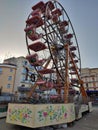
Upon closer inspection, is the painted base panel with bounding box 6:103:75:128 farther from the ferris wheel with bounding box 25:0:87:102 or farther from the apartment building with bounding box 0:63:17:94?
the apartment building with bounding box 0:63:17:94

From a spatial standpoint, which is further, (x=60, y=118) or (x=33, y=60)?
(x=33, y=60)

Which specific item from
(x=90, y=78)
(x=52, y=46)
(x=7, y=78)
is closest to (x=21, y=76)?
(x=7, y=78)

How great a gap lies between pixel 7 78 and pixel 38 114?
24144 mm

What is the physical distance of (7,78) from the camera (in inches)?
1260

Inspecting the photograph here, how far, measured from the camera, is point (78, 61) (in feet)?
74.2

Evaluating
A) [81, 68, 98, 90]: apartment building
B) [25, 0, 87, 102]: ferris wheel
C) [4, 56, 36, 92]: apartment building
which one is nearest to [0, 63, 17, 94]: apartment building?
[4, 56, 36, 92]: apartment building

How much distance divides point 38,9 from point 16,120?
1294 cm

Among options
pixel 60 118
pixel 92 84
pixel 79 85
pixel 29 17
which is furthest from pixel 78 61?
pixel 92 84

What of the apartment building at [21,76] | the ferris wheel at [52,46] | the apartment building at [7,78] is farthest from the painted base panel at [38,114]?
the apartment building at [21,76]

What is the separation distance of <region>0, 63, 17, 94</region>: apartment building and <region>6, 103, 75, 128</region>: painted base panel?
20746mm

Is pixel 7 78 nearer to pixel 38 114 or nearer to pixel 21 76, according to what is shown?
pixel 21 76

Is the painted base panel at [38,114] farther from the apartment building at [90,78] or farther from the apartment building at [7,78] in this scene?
the apartment building at [90,78]

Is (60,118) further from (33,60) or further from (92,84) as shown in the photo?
(92,84)

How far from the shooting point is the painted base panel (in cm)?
971
